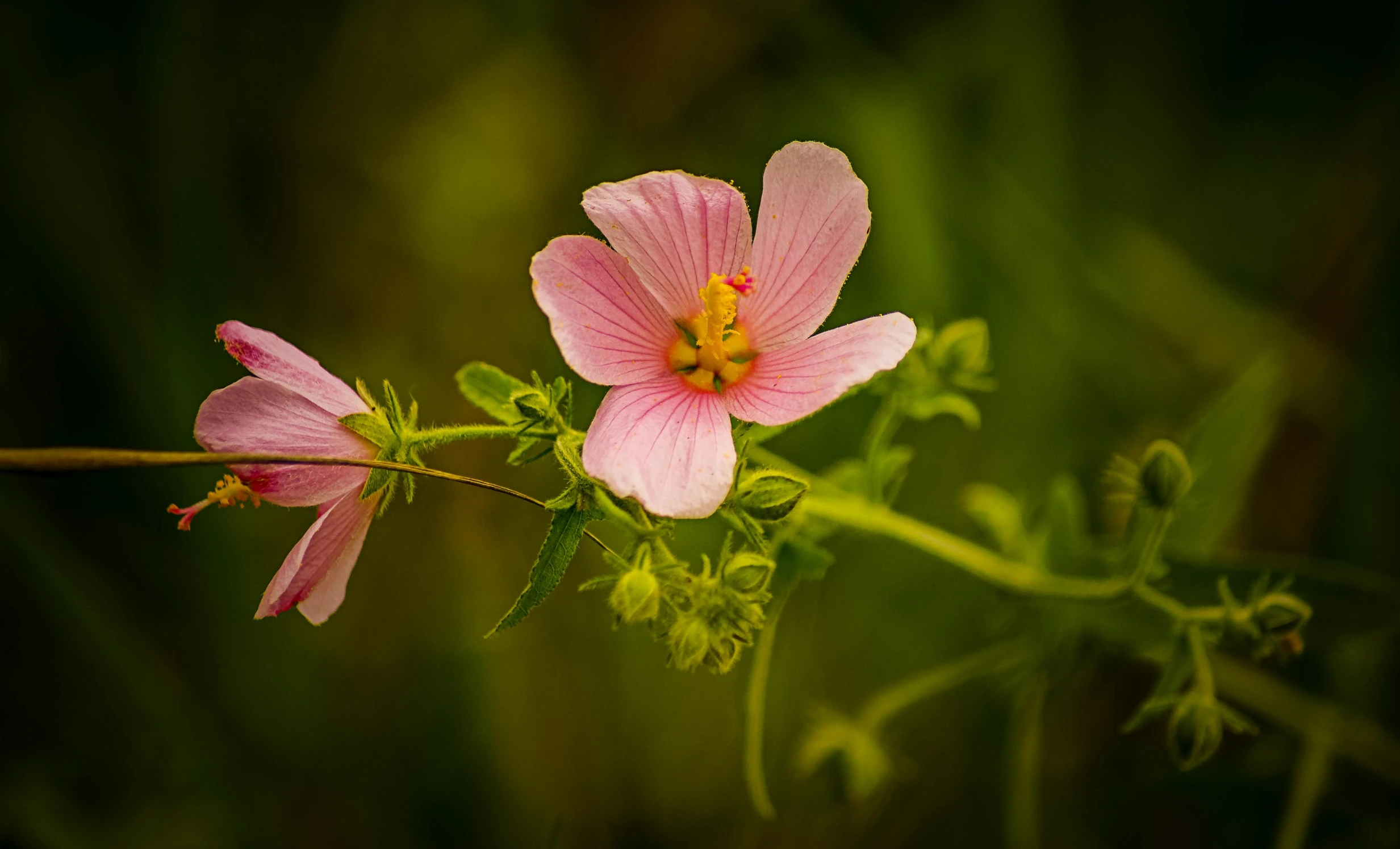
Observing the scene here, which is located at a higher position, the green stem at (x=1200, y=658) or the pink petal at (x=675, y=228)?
the pink petal at (x=675, y=228)

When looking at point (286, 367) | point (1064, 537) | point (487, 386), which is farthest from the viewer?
point (1064, 537)

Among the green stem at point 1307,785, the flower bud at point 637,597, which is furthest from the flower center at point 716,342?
the green stem at point 1307,785

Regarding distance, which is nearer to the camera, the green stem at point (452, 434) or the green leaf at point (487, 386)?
the green stem at point (452, 434)

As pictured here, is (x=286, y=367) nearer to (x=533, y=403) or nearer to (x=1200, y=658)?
(x=533, y=403)

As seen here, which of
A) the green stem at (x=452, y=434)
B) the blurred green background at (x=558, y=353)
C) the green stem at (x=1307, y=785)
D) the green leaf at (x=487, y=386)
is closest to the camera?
the green stem at (x=452, y=434)

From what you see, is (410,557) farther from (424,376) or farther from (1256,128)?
(1256,128)

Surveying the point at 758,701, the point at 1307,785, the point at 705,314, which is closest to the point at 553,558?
the point at 705,314

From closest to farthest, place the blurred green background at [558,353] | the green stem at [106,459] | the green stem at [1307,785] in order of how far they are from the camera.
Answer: the green stem at [106,459] < the green stem at [1307,785] < the blurred green background at [558,353]

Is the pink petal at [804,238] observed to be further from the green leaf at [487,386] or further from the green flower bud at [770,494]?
the green leaf at [487,386]
